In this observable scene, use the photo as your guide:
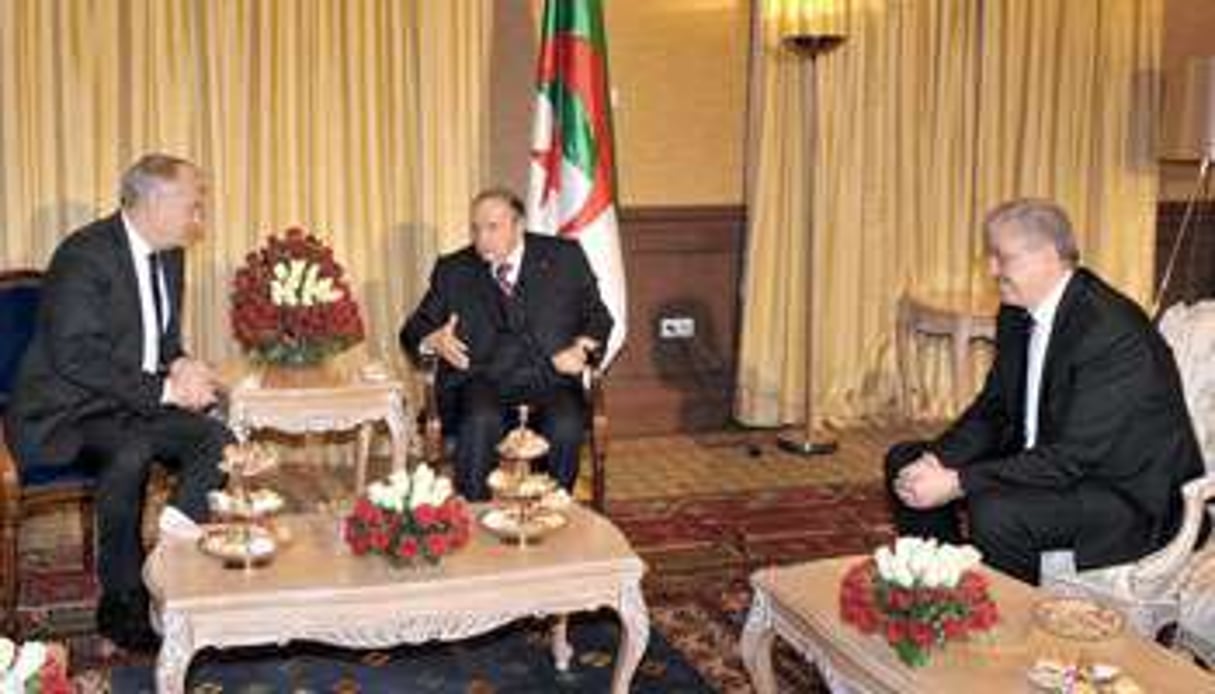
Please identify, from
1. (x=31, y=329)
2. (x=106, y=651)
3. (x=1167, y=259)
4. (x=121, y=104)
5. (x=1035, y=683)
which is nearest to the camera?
(x=1035, y=683)

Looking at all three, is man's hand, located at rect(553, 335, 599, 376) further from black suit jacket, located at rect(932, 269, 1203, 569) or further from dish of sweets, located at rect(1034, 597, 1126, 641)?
dish of sweets, located at rect(1034, 597, 1126, 641)

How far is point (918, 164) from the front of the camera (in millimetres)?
7758

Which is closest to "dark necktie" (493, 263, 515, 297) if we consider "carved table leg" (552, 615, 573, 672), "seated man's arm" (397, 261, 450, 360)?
"seated man's arm" (397, 261, 450, 360)

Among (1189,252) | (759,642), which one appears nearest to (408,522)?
(759,642)

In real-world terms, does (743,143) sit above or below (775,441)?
above

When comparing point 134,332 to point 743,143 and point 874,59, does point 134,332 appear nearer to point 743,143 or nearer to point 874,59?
point 743,143

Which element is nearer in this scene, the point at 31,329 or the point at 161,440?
the point at 161,440

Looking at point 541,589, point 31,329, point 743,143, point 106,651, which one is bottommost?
point 106,651

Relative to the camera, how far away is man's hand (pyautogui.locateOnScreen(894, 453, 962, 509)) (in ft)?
13.8

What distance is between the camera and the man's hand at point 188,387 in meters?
4.91

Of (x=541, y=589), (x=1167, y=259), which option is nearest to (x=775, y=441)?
(x=1167, y=259)

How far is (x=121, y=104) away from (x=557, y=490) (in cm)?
302

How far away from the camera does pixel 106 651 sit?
4.56 metres

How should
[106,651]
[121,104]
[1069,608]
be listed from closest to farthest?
1. [1069,608]
2. [106,651]
3. [121,104]
